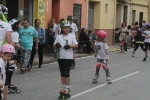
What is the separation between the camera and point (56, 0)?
68.1ft

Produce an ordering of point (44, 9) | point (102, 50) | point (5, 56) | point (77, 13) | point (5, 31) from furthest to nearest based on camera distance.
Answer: point (77, 13) → point (44, 9) → point (102, 50) → point (5, 31) → point (5, 56)

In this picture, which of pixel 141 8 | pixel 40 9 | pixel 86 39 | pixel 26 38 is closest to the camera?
pixel 26 38

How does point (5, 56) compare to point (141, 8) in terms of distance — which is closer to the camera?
point (5, 56)

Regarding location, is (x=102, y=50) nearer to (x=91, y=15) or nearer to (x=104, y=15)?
(x=91, y=15)

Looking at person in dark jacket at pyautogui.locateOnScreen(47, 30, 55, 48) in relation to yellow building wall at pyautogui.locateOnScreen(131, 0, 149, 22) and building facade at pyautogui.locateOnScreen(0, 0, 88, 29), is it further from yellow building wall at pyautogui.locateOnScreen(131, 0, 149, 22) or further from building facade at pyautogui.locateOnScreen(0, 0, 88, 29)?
yellow building wall at pyautogui.locateOnScreen(131, 0, 149, 22)

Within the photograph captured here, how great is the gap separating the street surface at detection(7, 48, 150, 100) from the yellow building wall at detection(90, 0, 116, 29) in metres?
12.8

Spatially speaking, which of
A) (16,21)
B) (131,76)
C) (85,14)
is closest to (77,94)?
(16,21)

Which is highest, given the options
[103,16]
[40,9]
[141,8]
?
[141,8]

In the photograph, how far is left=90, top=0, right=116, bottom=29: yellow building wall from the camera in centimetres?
2680

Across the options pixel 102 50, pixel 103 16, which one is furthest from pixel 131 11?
pixel 102 50

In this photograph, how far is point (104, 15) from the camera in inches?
1090

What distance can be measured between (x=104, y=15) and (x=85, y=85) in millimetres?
17724

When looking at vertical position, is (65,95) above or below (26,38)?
below

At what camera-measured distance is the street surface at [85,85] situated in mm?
8891
